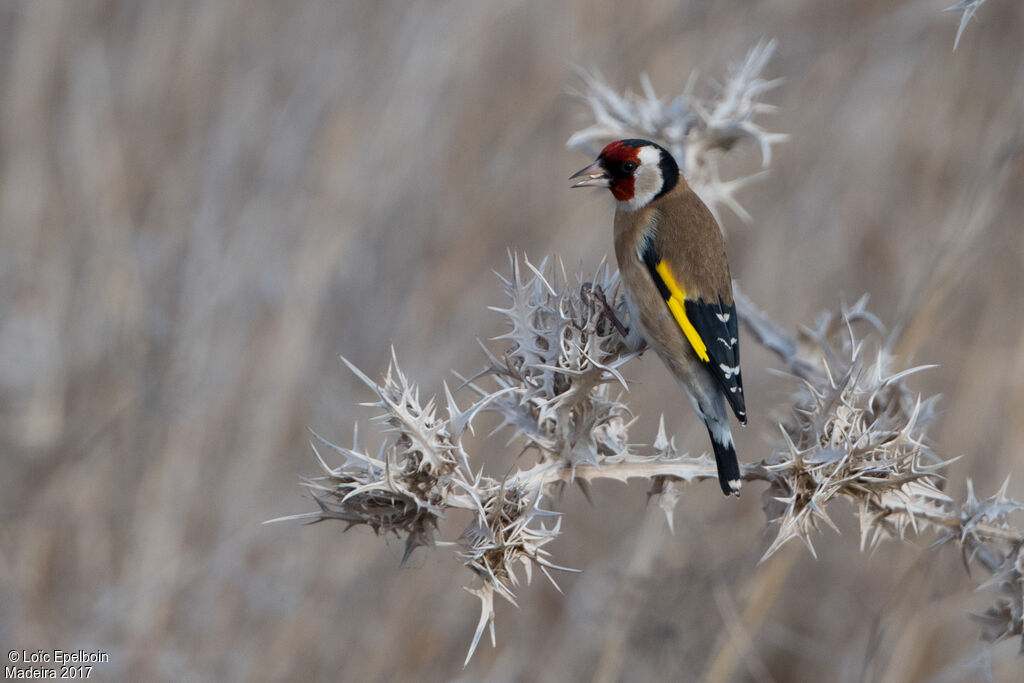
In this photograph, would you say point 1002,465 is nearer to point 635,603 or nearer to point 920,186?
point 920,186

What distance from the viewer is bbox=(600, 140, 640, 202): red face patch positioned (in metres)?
3.35

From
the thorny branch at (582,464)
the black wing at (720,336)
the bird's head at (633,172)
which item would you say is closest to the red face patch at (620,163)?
the bird's head at (633,172)

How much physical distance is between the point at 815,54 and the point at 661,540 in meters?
2.40

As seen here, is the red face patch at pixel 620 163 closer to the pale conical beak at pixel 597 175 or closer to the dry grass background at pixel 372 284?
the pale conical beak at pixel 597 175

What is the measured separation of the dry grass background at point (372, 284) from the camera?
4.21m

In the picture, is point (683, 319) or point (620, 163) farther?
point (620, 163)

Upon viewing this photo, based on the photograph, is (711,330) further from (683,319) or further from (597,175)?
(597,175)

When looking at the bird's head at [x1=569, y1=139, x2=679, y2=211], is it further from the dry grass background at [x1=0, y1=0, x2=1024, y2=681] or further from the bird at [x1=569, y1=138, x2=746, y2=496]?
the dry grass background at [x1=0, y1=0, x2=1024, y2=681]

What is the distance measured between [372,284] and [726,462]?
2.89m

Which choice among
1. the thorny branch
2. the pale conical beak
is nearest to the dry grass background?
the pale conical beak

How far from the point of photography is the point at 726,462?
248 centimetres

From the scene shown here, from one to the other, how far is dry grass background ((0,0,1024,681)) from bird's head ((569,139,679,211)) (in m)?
1.08

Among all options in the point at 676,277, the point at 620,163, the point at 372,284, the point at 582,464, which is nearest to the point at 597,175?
the point at 620,163

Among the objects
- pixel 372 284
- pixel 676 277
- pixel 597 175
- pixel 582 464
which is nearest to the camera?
pixel 582 464
